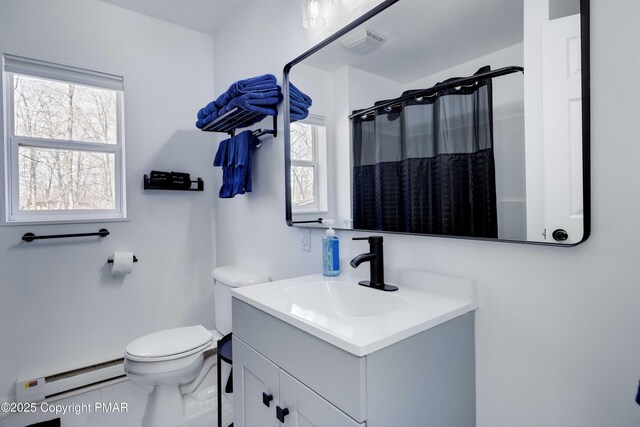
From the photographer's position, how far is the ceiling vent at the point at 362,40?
4.13 feet

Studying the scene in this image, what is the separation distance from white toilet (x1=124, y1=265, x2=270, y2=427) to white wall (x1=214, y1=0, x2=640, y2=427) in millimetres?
1205

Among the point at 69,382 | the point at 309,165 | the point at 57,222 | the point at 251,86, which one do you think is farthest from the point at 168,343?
the point at 251,86

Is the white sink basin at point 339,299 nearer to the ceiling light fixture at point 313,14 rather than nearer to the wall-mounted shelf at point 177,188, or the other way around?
the ceiling light fixture at point 313,14

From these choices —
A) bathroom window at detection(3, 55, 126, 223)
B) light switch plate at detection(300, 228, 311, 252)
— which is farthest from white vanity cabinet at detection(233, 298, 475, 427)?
bathroom window at detection(3, 55, 126, 223)

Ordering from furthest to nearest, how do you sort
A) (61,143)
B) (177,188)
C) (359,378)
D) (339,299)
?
(177,188) → (61,143) → (339,299) → (359,378)

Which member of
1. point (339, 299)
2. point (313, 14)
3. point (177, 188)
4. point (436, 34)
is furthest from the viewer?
point (177, 188)

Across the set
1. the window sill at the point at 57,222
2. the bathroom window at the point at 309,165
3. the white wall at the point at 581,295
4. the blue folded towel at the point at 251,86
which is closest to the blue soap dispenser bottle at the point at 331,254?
the bathroom window at the point at 309,165

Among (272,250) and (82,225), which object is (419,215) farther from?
(82,225)

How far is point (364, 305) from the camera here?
117cm

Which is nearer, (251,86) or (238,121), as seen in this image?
(251,86)

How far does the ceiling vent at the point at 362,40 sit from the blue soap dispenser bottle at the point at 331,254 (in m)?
0.76

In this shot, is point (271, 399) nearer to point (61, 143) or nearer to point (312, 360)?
A: point (312, 360)

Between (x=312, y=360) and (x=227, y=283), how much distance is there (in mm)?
1212

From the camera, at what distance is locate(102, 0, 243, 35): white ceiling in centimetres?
219
